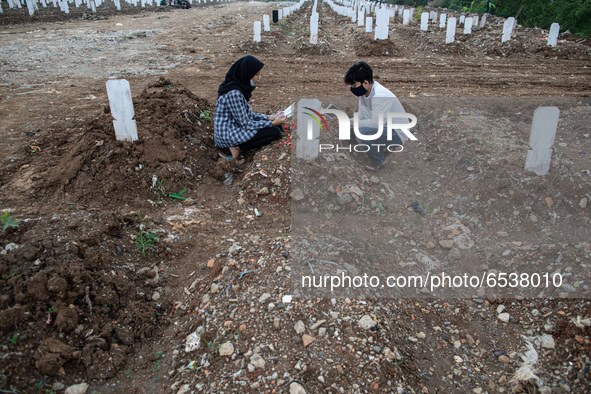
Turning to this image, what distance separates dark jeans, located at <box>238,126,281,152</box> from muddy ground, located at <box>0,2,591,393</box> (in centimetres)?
15

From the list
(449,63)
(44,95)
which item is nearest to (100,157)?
(44,95)

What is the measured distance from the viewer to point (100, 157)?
13.6 ft

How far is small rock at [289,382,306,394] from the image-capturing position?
2.02 metres

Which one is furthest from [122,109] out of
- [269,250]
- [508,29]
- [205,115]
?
[508,29]

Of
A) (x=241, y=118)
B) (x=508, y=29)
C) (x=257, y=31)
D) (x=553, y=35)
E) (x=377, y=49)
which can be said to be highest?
(x=257, y=31)

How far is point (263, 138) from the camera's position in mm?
4621

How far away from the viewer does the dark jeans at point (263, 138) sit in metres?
4.60

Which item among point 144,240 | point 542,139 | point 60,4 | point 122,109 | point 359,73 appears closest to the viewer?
point 144,240

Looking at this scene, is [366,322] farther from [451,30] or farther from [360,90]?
[451,30]

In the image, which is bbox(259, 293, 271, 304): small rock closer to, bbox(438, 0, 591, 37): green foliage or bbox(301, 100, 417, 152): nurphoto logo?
bbox(301, 100, 417, 152): nurphoto logo

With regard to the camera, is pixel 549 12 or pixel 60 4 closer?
pixel 549 12

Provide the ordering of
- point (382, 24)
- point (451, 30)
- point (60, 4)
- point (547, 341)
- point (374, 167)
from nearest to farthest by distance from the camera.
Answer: point (547, 341) → point (374, 167) → point (451, 30) → point (382, 24) → point (60, 4)

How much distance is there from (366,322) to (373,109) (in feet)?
8.91

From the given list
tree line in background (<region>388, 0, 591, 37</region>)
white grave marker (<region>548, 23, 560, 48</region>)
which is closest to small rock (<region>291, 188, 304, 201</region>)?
white grave marker (<region>548, 23, 560, 48</region>)
